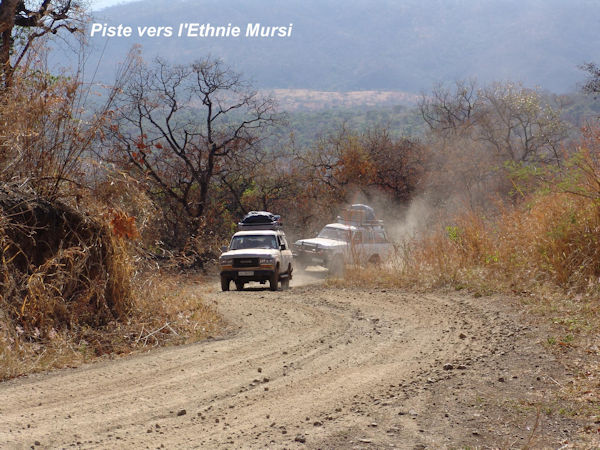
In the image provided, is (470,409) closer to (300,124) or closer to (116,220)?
(116,220)

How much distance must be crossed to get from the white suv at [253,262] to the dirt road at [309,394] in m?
8.60

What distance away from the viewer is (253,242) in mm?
21516

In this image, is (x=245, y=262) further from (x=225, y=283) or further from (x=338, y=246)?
(x=338, y=246)

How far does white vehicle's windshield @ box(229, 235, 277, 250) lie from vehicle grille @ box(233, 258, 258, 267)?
100 cm

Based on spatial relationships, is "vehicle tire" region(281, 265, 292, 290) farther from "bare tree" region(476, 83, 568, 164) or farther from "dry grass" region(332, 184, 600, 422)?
"bare tree" region(476, 83, 568, 164)

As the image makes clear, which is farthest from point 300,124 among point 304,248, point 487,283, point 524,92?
point 487,283

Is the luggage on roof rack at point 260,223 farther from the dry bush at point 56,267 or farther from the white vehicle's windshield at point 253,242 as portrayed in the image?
the dry bush at point 56,267

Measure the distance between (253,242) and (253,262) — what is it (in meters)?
1.29

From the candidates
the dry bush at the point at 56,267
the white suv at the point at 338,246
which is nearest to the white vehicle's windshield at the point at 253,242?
the white suv at the point at 338,246

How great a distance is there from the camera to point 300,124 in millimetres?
108688

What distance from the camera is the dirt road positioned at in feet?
19.9

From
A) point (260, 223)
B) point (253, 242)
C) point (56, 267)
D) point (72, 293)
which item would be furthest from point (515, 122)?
point (56, 267)

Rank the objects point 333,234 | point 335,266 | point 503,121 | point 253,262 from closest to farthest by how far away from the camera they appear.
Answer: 1. point 253,262
2. point 335,266
3. point 333,234
4. point 503,121

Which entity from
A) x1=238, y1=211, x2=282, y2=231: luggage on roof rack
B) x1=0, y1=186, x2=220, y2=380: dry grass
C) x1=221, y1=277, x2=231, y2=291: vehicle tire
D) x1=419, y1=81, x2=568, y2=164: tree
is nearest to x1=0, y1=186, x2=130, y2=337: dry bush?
x1=0, y1=186, x2=220, y2=380: dry grass
